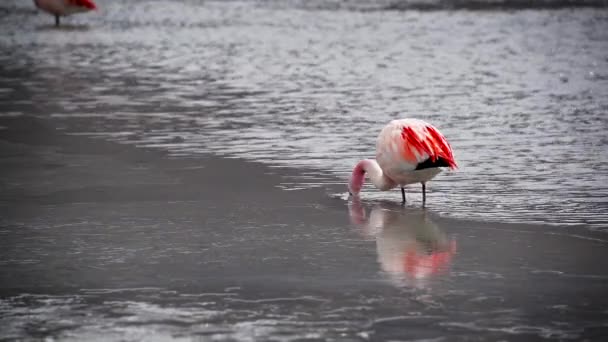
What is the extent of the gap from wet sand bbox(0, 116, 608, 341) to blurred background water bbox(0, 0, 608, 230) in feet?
2.84

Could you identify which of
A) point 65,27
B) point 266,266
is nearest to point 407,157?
point 266,266

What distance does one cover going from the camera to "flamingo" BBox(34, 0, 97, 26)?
29.2 meters

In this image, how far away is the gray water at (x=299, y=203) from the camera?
22.2 feet

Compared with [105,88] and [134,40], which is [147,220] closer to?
[105,88]

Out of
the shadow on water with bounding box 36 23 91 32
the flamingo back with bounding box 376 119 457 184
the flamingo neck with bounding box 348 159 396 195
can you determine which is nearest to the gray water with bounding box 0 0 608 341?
the flamingo neck with bounding box 348 159 396 195

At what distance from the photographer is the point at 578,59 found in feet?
69.1

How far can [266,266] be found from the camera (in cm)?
788

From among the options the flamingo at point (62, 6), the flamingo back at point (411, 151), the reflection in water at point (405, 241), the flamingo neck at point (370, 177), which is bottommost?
the reflection in water at point (405, 241)

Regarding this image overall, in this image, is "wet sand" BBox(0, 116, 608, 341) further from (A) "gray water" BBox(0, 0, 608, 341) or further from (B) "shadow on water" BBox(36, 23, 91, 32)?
(B) "shadow on water" BBox(36, 23, 91, 32)

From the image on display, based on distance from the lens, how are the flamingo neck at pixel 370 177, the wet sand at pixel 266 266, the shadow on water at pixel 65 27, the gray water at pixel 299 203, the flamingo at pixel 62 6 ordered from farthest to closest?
the flamingo at pixel 62 6, the shadow on water at pixel 65 27, the flamingo neck at pixel 370 177, the gray water at pixel 299 203, the wet sand at pixel 266 266

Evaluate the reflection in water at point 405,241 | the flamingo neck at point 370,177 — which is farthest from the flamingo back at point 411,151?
the reflection in water at point 405,241

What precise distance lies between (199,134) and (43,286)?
6469 millimetres

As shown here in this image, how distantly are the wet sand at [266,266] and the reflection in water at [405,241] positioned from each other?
1 cm

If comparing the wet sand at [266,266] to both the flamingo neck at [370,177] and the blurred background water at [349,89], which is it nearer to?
the flamingo neck at [370,177]
